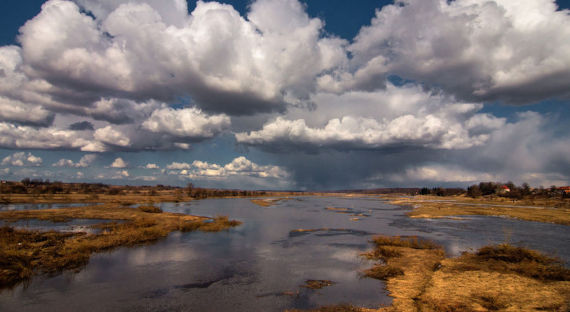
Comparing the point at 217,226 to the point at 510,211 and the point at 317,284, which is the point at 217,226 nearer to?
the point at 317,284

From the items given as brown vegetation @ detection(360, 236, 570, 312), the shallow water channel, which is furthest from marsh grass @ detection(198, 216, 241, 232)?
brown vegetation @ detection(360, 236, 570, 312)

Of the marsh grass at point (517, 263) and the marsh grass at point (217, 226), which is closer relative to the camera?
the marsh grass at point (517, 263)

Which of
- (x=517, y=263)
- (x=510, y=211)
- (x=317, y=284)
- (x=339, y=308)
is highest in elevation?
(x=517, y=263)

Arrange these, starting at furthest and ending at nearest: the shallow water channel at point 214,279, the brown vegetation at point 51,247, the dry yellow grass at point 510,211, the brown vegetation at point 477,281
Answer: the dry yellow grass at point 510,211 < the brown vegetation at point 51,247 < the shallow water channel at point 214,279 < the brown vegetation at point 477,281

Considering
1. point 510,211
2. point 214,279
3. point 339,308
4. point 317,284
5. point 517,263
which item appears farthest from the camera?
point 510,211

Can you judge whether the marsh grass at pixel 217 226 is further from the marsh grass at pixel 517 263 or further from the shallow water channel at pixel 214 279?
the marsh grass at pixel 517 263

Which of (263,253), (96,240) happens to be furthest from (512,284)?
(96,240)

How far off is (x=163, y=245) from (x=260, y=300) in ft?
62.2

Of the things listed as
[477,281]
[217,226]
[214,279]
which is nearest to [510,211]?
[477,281]

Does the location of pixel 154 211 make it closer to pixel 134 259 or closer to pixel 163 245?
pixel 163 245

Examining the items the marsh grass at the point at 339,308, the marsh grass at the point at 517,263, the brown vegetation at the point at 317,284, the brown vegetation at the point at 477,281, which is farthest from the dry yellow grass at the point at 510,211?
the marsh grass at the point at 339,308

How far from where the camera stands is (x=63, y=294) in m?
16.7

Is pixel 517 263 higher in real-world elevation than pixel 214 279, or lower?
higher

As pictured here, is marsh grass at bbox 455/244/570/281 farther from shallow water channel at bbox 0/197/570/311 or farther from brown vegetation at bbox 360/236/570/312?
shallow water channel at bbox 0/197/570/311
